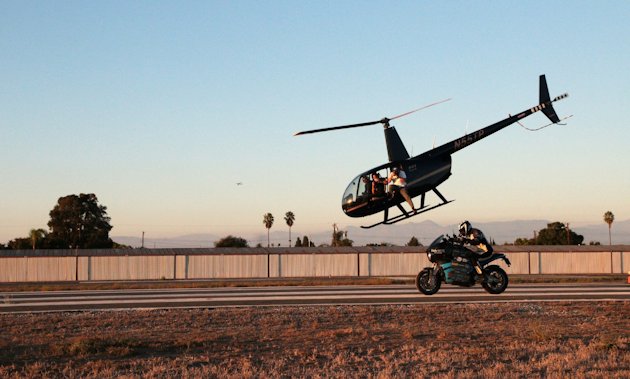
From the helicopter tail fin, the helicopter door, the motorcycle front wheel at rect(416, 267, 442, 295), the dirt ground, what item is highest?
the helicopter tail fin

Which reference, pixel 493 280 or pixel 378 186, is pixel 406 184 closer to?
pixel 378 186

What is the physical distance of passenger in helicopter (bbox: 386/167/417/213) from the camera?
2009 cm

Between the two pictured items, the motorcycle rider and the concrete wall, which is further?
the concrete wall

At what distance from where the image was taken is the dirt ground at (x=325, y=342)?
61.7ft

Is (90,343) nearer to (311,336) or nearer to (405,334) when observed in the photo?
(311,336)

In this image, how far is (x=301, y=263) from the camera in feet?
257

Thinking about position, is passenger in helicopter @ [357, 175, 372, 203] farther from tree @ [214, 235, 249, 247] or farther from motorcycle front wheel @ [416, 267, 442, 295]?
tree @ [214, 235, 249, 247]

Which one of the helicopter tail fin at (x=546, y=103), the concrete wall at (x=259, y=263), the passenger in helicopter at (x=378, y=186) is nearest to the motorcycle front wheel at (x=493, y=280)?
the passenger in helicopter at (x=378, y=186)

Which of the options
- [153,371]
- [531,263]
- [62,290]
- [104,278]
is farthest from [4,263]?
[153,371]

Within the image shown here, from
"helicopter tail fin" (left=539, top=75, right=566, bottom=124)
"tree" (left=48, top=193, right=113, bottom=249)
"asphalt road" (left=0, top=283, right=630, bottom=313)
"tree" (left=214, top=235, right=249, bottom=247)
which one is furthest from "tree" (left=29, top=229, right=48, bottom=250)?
"helicopter tail fin" (left=539, top=75, right=566, bottom=124)

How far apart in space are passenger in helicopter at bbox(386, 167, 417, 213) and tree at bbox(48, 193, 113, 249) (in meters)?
115

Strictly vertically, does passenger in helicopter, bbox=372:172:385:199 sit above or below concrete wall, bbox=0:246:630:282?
Result: above

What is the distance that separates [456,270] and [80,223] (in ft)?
400

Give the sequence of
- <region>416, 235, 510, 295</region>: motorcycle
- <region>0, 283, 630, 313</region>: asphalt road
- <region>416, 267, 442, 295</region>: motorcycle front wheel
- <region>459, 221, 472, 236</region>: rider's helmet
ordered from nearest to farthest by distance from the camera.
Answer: <region>459, 221, 472, 236</region>: rider's helmet
<region>416, 235, 510, 295</region>: motorcycle
<region>416, 267, 442, 295</region>: motorcycle front wheel
<region>0, 283, 630, 313</region>: asphalt road
